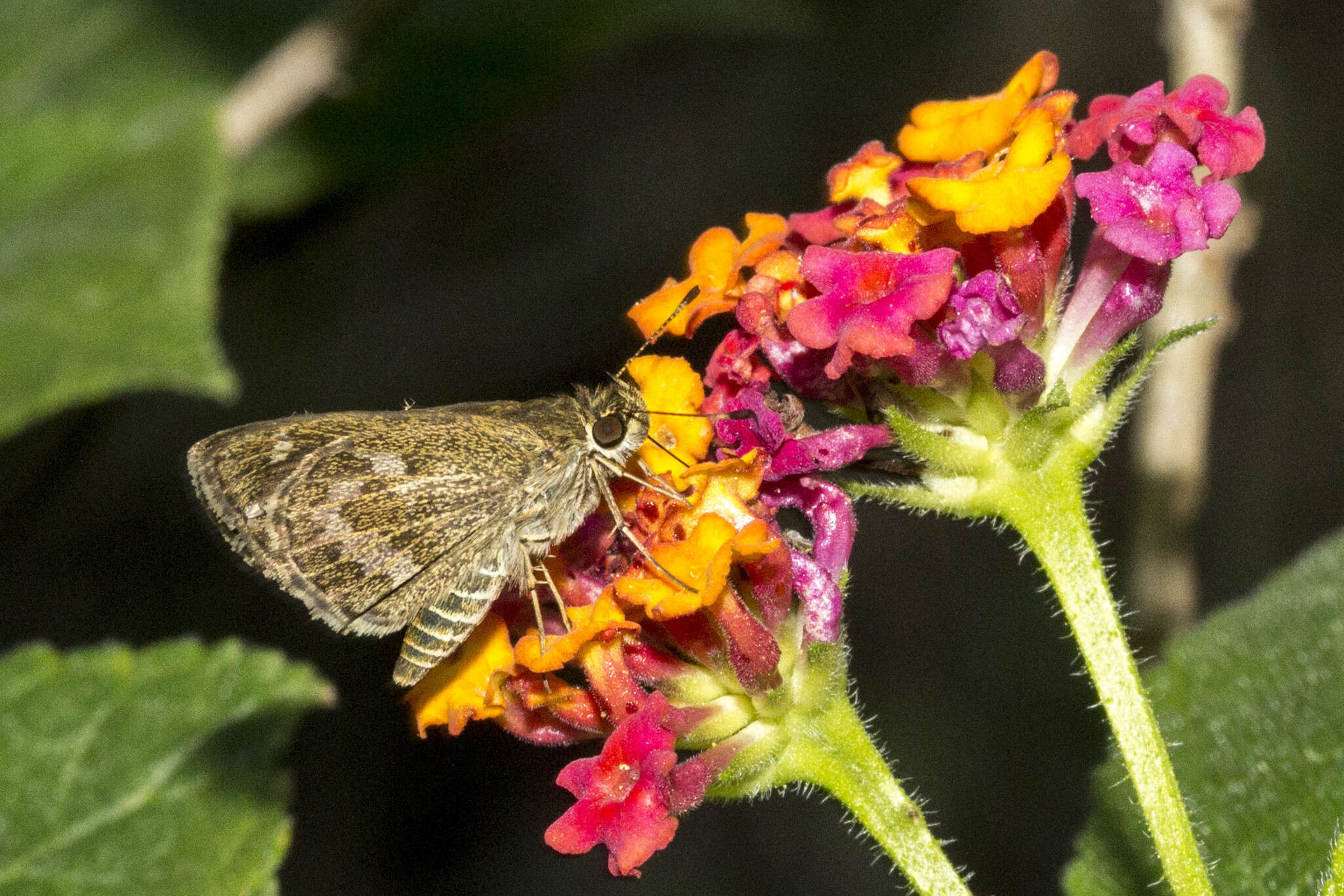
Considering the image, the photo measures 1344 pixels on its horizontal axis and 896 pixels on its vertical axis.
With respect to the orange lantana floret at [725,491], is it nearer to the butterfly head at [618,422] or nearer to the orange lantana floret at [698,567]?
the orange lantana floret at [698,567]

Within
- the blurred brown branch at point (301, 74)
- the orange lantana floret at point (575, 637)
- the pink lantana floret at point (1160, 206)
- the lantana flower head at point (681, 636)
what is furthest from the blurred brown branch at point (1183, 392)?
the blurred brown branch at point (301, 74)

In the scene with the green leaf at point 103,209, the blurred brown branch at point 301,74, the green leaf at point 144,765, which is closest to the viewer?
the green leaf at point 144,765

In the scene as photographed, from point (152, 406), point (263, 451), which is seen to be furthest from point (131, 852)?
point (152, 406)

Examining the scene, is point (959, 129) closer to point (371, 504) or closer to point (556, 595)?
point (556, 595)

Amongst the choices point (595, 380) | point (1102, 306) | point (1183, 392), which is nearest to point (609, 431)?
point (1102, 306)

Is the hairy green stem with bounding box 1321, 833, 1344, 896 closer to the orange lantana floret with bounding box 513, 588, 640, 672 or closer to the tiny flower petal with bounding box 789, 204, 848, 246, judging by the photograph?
the orange lantana floret with bounding box 513, 588, 640, 672
